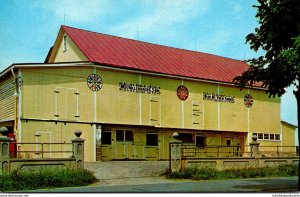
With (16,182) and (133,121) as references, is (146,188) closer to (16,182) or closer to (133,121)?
(16,182)

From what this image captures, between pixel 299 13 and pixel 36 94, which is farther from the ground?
pixel 299 13

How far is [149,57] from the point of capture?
115 feet

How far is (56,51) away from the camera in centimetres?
3519

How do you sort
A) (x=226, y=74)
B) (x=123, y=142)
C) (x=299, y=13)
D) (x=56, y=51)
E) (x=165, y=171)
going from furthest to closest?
(x=226, y=74), (x=56, y=51), (x=123, y=142), (x=165, y=171), (x=299, y=13)

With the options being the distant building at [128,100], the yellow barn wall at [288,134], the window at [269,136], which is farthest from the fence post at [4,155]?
the yellow barn wall at [288,134]

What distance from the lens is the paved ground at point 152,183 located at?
60.8 ft

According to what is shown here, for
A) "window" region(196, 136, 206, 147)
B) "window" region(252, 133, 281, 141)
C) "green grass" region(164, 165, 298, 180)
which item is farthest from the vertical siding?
"window" region(252, 133, 281, 141)

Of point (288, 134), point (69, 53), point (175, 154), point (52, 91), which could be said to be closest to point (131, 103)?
point (69, 53)

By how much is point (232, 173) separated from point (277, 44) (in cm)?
911

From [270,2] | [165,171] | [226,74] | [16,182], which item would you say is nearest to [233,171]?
[165,171]

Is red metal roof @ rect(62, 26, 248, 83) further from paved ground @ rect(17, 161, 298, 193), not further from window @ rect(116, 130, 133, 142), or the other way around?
paved ground @ rect(17, 161, 298, 193)

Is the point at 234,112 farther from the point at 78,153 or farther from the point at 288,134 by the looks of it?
the point at 78,153

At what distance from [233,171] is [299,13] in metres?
10.7

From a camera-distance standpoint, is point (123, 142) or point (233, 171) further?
point (123, 142)
